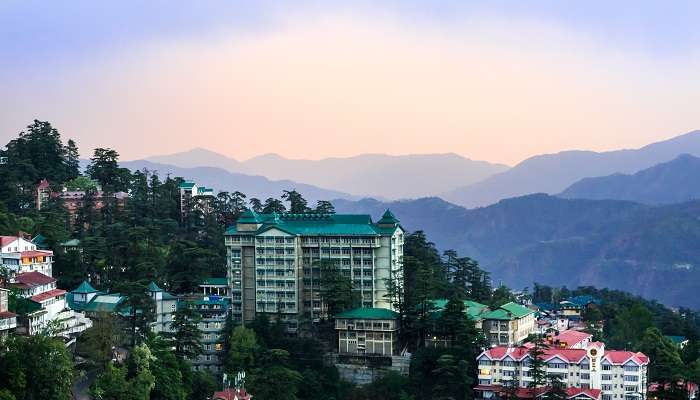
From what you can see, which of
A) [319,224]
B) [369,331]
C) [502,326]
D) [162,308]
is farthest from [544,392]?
[162,308]

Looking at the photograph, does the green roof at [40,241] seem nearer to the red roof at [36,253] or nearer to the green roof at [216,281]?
the red roof at [36,253]

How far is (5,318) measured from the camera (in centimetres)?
3547

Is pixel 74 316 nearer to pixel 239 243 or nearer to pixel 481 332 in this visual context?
pixel 239 243

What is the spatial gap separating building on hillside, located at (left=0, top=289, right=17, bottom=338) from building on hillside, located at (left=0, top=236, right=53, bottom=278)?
4537 millimetres

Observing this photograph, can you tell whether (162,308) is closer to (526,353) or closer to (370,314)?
(370,314)

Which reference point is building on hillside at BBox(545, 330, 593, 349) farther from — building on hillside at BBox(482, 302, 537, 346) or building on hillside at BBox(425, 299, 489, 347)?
building on hillside at BBox(425, 299, 489, 347)

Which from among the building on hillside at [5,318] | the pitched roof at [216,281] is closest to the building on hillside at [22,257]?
the building on hillside at [5,318]

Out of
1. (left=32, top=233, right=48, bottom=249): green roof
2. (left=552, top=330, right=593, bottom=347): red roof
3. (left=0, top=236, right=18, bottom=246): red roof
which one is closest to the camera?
(left=0, top=236, right=18, bottom=246): red roof

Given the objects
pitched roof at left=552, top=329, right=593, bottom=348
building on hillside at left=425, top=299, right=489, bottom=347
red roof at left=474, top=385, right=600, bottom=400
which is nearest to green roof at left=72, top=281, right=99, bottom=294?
A: building on hillside at left=425, top=299, right=489, bottom=347

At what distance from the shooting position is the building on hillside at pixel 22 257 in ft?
139

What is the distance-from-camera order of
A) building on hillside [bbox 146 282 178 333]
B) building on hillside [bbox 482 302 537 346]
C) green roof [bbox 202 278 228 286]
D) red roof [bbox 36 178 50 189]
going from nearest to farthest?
building on hillside [bbox 146 282 178 333], building on hillside [bbox 482 302 537 346], green roof [bbox 202 278 228 286], red roof [bbox 36 178 50 189]

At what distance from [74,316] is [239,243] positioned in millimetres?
8867

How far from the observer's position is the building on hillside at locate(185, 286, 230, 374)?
43.2 m

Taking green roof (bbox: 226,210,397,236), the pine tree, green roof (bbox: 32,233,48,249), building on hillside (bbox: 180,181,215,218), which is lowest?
the pine tree
